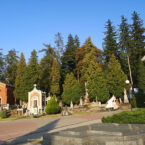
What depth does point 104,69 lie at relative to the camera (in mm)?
39844

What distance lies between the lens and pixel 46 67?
4147 centimetres

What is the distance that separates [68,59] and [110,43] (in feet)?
35.5

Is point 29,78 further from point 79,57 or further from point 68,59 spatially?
point 79,57

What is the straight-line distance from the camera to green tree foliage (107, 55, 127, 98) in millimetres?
31500

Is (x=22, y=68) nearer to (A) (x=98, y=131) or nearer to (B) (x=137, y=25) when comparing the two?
(B) (x=137, y=25)

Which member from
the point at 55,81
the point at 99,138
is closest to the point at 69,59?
the point at 55,81

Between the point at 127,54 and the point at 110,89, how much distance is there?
30.0 ft

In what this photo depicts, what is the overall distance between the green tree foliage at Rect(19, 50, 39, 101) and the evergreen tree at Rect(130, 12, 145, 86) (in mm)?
21614

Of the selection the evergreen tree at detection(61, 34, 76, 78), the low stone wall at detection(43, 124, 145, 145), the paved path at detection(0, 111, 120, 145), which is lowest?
the paved path at detection(0, 111, 120, 145)

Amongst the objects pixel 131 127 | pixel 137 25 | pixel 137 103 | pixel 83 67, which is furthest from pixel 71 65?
pixel 131 127

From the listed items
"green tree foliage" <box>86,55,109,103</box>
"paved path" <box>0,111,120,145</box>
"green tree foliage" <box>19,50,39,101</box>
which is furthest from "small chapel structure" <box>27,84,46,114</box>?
"paved path" <box>0,111,120,145</box>

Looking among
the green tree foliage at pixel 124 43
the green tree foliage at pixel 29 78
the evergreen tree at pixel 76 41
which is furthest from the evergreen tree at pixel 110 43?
the green tree foliage at pixel 29 78

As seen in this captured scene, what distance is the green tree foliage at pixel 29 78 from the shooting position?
35312 mm

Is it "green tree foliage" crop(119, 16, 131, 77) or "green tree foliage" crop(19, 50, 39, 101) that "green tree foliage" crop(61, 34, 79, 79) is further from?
"green tree foliage" crop(119, 16, 131, 77)
